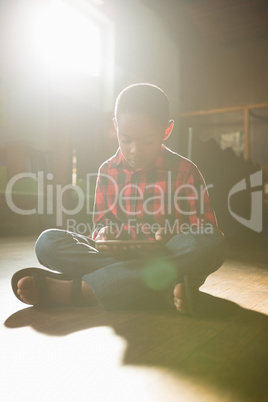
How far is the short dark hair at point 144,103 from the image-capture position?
2.94ft

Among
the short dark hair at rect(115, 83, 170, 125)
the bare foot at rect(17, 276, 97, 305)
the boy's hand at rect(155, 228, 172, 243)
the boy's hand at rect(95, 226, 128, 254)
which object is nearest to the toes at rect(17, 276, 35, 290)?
the bare foot at rect(17, 276, 97, 305)

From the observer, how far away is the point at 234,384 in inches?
18.6

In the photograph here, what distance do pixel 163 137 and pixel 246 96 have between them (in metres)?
4.00

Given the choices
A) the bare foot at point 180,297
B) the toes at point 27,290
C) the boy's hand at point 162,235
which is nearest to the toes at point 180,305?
the bare foot at point 180,297

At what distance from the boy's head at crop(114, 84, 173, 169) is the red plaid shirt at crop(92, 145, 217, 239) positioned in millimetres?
45

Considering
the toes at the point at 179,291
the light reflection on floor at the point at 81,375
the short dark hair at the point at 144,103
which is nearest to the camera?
the light reflection on floor at the point at 81,375

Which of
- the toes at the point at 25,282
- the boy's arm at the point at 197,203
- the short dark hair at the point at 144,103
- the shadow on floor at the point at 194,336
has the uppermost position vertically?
the short dark hair at the point at 144,103

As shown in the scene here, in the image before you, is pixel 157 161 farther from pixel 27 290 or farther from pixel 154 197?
pixel 27 290

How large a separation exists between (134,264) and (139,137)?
0.28m

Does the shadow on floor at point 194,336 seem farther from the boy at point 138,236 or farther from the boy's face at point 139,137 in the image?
the boy's face at point 139,137

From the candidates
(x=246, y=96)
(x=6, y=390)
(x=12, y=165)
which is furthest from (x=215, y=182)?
(x=246, y=96)

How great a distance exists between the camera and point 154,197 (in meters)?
0.95

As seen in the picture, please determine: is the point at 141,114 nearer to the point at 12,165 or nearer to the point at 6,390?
the point at 6,390

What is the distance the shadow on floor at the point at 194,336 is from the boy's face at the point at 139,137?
13.3 inches
